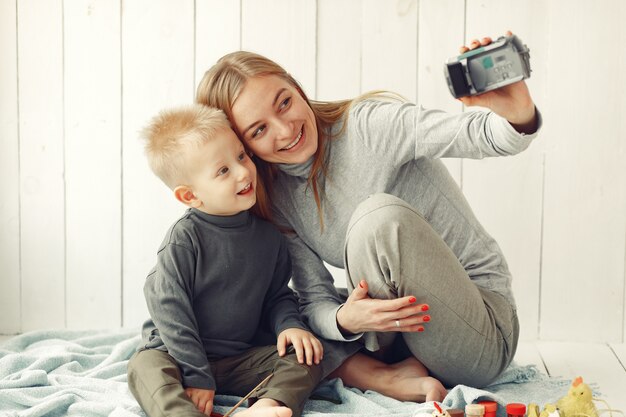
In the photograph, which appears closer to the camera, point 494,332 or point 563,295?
point 494,332

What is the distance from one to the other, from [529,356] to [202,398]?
82 centimetres

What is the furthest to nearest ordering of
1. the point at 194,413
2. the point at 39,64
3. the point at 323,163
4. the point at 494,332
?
the point at 39,64
the point at 323,163
the point at 494,332
the point at 194,413

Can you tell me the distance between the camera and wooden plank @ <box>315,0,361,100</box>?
2.02 m

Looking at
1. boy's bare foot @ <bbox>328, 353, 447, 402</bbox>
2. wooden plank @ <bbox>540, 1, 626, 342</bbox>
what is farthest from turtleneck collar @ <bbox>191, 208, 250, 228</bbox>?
wooden plank @ <bbox>540, 1, 626, 342</bbox>

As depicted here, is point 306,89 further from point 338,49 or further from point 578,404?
point 578,404

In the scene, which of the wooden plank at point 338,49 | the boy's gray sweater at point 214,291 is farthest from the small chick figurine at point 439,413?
the wooden plank at point 338,49

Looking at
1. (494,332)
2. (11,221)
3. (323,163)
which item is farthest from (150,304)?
(11,221)

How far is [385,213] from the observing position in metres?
1.38

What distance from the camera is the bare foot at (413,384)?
1469mm

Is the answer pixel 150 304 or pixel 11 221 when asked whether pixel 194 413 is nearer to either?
pixel 150 304

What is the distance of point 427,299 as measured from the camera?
1.40 metres

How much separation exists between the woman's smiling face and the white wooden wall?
1.74ft

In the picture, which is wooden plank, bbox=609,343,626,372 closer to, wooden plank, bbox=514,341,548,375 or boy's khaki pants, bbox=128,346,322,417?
wooden plank, bbox=514,341,548,375

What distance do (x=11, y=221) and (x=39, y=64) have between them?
395 millimetres
